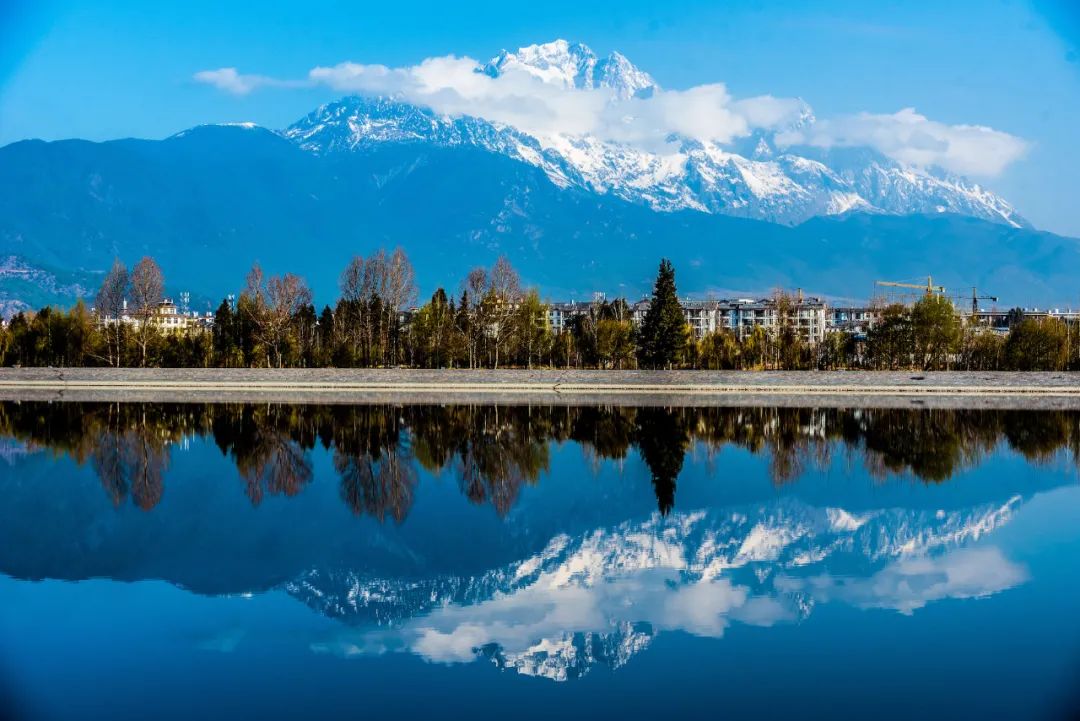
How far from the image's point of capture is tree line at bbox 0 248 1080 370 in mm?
50219

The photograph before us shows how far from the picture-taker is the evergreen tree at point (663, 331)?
1853 inches

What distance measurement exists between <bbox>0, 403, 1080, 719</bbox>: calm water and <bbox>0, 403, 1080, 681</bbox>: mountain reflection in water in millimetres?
64

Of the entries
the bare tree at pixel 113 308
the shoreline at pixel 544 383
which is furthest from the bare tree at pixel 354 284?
the shoreline at pixel 544 383

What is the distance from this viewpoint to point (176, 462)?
70.8 ft

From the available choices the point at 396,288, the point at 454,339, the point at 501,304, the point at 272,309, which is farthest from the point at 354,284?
the point at 501,304

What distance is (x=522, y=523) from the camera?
15.9m

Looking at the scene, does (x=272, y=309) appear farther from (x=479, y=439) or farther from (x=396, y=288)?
(x=479, y=439)

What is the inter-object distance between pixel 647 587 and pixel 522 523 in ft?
13.1

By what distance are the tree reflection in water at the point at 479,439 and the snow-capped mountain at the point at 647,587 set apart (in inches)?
109

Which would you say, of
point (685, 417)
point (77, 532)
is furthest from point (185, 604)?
point (685, 417)

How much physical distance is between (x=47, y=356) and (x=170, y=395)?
13.0 m

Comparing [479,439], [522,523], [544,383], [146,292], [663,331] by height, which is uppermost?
[146,292]

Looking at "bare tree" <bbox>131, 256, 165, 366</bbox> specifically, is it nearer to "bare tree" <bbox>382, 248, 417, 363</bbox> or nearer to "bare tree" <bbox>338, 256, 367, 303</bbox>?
"bare tree" <bbox>338, 256, 367, 303</bbox>

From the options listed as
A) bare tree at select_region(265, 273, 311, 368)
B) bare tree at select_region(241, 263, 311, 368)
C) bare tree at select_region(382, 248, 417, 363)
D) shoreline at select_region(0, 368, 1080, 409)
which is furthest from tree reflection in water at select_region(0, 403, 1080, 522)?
bare tree at select_region(382, 248, 417, 363)
